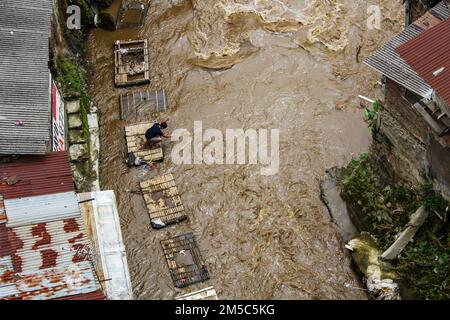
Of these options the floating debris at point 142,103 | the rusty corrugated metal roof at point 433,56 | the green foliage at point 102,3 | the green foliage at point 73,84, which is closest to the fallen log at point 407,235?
the rusty corrugated metal roof at point 433,56

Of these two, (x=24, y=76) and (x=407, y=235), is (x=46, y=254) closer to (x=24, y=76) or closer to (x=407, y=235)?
(x=24, y=76)

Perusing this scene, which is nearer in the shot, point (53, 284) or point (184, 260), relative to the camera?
point (53, 284)

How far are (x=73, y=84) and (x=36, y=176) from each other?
21.4 feet

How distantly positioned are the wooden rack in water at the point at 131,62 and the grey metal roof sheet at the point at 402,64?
9.82 metres

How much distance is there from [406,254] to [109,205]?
27.1ft

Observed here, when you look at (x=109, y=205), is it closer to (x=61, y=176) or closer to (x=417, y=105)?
(x=61, y=176)

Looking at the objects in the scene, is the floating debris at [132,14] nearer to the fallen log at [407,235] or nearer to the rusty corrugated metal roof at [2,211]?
the rusty corrugated metal roof at [2,211]

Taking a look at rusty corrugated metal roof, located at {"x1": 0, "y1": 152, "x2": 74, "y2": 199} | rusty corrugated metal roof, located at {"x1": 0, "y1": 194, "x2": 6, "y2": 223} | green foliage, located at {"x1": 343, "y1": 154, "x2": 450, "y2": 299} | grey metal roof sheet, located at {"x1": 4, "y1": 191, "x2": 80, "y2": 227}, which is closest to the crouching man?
rusty corrugated metal roof, located at {"x1": 0, "y1": 152, "x2": 74, "y2": 199}

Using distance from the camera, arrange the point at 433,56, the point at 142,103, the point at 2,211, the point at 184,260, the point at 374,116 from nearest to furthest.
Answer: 1. the point at 433,56
2. the point at 2,211
3. the point at 374,116
4. the point at 184,260
5. the point at 142,103

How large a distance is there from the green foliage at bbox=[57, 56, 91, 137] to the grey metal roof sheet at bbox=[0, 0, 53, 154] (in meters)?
3.00

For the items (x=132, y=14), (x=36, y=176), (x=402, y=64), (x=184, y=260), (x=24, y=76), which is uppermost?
(x=132, y=14)

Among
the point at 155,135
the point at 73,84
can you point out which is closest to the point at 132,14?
the point at 73,84

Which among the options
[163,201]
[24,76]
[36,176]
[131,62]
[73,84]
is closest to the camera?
[36,176]

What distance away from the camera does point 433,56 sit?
12234 mm
